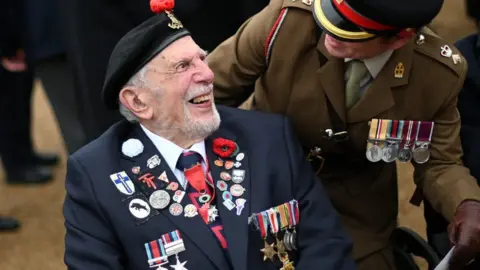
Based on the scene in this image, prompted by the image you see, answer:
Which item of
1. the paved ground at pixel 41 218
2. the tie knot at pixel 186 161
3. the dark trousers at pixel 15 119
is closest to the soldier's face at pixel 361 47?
the tie knot at pixel 186 161

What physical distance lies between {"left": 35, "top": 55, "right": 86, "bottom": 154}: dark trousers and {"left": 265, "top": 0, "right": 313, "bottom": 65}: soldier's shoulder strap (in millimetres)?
1531

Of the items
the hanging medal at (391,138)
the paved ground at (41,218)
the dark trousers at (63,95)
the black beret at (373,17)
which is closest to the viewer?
the black beret at (373,17)

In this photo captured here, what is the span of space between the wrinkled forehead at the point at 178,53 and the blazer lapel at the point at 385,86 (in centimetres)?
45

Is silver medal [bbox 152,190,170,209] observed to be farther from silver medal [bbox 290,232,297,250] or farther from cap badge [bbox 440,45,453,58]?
cap badge [bbox 440,45,453,58]

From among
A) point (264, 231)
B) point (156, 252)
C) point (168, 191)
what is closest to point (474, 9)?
point (264, 231)

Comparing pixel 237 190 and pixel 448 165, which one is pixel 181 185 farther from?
pixel 448 165

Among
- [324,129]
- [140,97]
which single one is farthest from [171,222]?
[324,129]

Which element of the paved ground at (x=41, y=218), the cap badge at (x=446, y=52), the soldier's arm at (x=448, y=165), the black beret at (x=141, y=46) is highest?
the black beret at (x=141, y=46)

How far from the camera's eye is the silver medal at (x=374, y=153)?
6.88 feet

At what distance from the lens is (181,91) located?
194 centimetres

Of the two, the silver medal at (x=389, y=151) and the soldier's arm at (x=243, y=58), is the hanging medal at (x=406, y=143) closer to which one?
the silver medal at (x=389, y=151)

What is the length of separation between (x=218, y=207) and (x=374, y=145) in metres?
0.45

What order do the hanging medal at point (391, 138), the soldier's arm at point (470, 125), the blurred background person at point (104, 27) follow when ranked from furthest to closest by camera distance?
the blurred background person at point (104, 27), the soldier's arm at point (470, 125), the hanging medal at point (391, 138)

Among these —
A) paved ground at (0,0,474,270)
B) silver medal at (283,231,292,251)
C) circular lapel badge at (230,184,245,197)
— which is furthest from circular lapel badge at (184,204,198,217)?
paved ground at (0,0,474,270)
